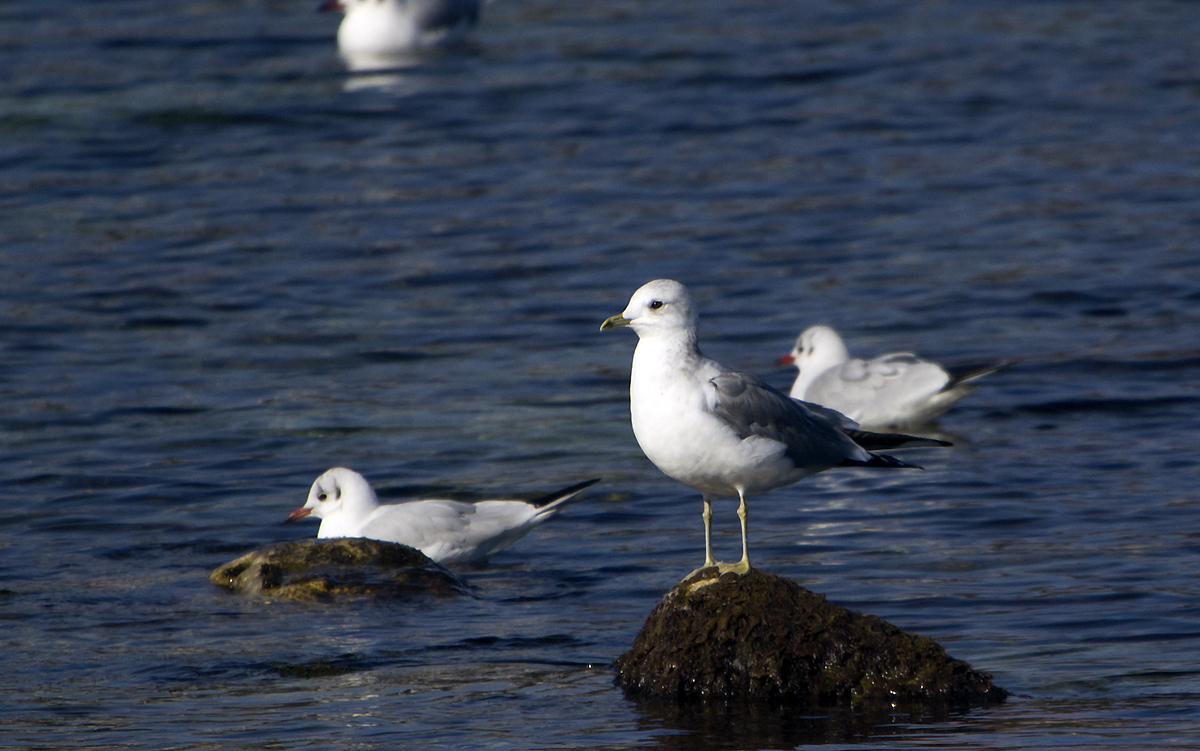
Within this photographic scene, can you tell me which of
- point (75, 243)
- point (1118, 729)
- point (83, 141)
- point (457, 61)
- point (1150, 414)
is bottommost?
point (1118, 729)

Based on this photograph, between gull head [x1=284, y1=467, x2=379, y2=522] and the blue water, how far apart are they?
1.52 ft

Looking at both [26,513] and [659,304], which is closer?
[659,304]

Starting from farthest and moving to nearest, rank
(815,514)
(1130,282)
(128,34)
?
(128,34) → (1130,282) → (815,514)

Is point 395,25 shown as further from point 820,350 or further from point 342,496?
Answer: point 342,496

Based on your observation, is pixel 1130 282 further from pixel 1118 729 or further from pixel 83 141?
pixel 83 141

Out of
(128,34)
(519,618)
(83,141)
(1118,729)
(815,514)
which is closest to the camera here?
(1118,729)

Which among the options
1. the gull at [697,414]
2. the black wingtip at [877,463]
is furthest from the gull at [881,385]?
the gull at [697,414]

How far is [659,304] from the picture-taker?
21.7 ft

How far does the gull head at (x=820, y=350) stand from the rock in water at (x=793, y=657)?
5409 millimetres

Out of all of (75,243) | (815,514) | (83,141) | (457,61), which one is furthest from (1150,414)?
(457,61)

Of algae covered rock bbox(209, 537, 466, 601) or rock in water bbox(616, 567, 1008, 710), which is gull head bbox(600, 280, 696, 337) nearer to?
rock in water bbox(616, 567, 1008, 710)

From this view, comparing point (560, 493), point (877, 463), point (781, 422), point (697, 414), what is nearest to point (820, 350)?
point (560, 493)

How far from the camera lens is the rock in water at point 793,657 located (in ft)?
20.3

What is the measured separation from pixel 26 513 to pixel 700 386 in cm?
468
